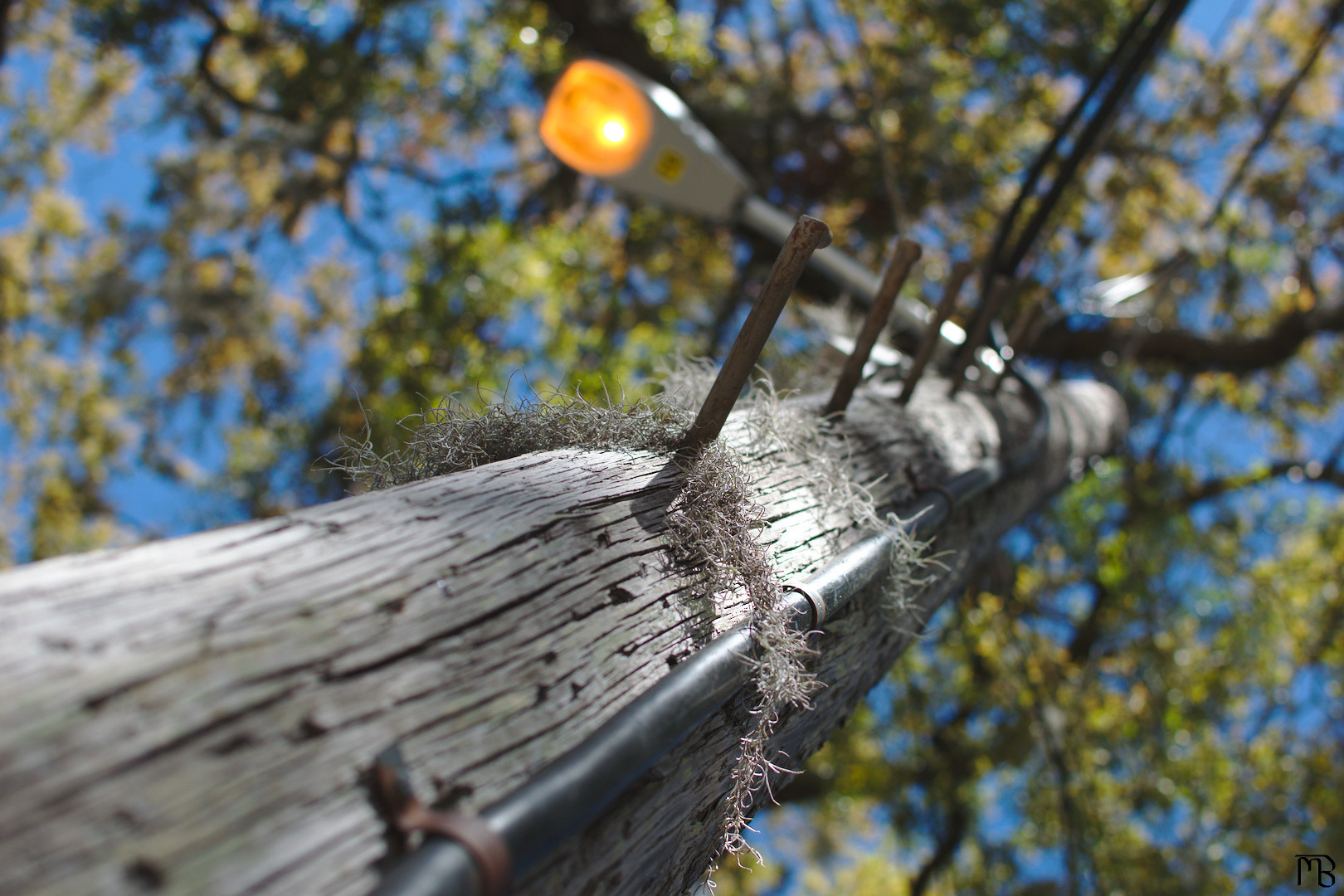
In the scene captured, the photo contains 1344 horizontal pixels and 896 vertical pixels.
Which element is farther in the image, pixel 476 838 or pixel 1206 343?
pixel 1206 343

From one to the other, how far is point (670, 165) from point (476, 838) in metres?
2.35

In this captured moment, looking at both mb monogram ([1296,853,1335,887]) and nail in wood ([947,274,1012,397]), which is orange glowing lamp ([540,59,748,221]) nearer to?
nail in wood ([947,274,1012,397])

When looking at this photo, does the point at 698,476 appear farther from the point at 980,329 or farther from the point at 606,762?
the point at 980,329

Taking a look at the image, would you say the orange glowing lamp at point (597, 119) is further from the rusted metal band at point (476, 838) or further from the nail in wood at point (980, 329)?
the rusted metal band at point (476, 838)

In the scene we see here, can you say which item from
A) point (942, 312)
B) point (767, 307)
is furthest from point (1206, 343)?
point (767, 307)

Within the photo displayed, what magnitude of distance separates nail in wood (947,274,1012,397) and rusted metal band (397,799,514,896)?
1.67m

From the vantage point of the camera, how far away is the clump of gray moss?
0.95 m

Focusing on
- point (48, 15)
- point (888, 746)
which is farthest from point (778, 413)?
point (48, 15)

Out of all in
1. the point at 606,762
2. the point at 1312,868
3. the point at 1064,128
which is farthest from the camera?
the point at 1312,868

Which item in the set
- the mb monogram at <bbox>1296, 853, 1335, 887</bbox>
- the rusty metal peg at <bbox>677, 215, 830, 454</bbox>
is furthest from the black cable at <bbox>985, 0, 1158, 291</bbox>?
the mb monogram at <bbox>1296, 853, 1335, 887</bbox>

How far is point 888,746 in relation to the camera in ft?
19.2

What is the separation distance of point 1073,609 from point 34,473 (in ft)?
30.8

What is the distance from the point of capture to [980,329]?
1.89 meters

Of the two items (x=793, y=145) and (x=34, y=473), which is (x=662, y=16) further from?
(x=34, y=473)
